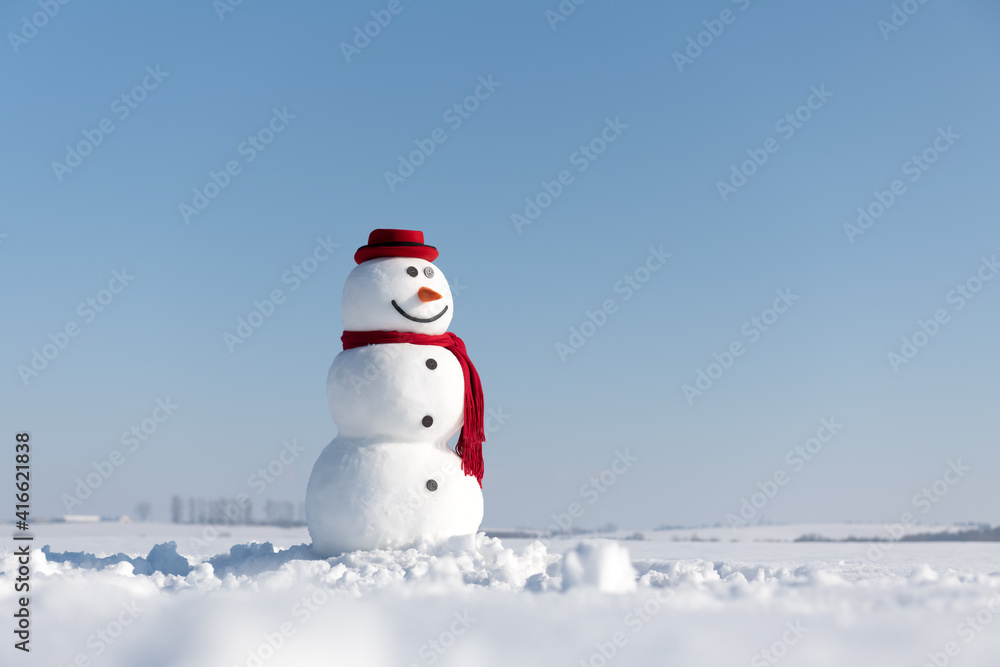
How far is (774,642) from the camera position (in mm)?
4441

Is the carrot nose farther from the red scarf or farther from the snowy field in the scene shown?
the snowy field

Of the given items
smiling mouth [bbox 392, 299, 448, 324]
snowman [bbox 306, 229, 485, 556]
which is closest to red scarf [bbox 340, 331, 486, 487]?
snowman [bbox 306, 229, 485, 556]

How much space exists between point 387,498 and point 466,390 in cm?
110

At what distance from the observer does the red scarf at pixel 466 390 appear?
21.6 ft

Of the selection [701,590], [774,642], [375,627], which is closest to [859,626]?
[774,642]

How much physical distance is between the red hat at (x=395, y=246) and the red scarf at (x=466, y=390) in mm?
685

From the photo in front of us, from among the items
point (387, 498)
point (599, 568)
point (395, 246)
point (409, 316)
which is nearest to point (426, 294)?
point (409, 316)

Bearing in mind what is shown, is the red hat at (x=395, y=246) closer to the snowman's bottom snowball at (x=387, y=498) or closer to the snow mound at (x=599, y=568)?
the snowman's bottom snowball at (x=387, y=498)

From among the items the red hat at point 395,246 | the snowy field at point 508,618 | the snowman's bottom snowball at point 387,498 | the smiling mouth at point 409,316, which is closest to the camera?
the snowy field at point 508,618

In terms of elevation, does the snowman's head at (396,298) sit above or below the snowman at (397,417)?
above

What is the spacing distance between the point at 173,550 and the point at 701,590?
436cm

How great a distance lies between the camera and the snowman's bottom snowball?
6.17 metres

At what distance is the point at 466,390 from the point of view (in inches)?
262

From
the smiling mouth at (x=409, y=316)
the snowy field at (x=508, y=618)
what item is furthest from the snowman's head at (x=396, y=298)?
the snowy field at (x=508, y=618)
